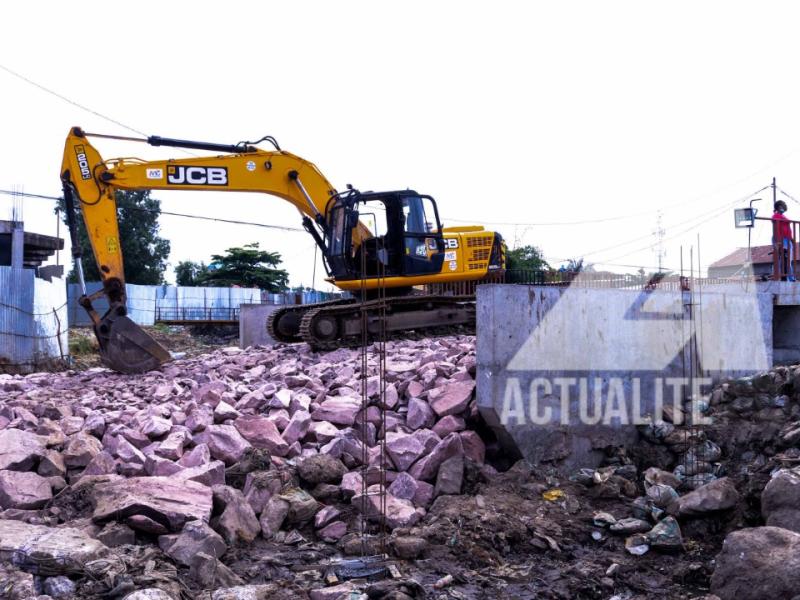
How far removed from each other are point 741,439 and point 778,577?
9.30 feet

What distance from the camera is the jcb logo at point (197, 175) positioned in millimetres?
10828

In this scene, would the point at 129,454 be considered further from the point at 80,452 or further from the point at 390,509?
the point at 390,509

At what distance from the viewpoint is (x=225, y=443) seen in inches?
236

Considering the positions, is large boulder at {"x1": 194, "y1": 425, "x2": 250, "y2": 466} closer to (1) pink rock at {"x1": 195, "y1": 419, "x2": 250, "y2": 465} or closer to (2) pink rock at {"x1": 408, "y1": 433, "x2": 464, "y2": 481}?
(1) pink rock at {"x1": 195, "y1": 419, "x2": 250, "y2": 465}

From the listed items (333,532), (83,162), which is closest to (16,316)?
(83,162)

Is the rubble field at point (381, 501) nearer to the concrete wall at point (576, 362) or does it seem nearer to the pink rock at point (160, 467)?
the pink rock at point (160, 467)

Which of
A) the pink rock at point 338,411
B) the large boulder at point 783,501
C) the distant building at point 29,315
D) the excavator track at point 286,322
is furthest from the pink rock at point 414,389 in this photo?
the distant building at point 29,315

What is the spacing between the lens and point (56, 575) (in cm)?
400

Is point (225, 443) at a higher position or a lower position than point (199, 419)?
lower

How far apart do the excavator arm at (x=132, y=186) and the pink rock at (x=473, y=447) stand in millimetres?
4416

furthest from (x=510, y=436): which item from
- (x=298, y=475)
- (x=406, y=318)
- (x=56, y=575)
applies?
(x=406, y=318)

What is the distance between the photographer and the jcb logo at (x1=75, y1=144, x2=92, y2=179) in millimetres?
10492

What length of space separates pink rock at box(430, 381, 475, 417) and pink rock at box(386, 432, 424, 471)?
1.60 feet

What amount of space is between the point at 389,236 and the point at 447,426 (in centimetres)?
542
